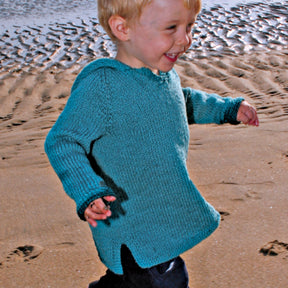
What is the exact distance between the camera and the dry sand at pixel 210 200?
2.46m

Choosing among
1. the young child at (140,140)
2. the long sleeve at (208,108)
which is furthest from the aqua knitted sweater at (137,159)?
the long sleeve at (208,108)

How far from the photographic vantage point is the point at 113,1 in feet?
5.44

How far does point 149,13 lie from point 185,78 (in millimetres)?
4676

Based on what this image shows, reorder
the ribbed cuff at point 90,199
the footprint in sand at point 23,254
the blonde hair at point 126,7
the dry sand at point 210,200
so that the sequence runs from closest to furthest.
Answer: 1. the ribbed cuff at point 90,199
2. the blonde hair at point 126,7
3. the dry sand at point 210,200
4. the footprint in sand at point 23,254

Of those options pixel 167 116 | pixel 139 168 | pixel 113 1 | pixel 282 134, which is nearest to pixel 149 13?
pixel 113 1

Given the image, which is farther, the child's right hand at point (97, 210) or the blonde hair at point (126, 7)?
the blonde hair at point (126, 7)

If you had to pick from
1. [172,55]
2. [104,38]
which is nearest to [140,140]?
[172,55]

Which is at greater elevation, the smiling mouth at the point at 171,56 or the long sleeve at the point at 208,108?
the smiling mouth at the point at 171,56

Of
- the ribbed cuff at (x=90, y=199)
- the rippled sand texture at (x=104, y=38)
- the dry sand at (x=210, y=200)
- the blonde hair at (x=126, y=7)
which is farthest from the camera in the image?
the rippled sand texture at (x=104, y=38)

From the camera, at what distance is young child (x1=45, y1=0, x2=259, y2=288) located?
1.65 meters

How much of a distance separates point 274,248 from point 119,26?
4.90 ft

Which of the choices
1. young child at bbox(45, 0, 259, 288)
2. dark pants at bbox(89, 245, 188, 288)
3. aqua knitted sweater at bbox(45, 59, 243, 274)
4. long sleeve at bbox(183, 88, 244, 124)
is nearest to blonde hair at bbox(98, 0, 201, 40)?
young child at bbox(45, 0, 259, 288)

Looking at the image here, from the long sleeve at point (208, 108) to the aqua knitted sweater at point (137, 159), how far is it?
341 millimetres

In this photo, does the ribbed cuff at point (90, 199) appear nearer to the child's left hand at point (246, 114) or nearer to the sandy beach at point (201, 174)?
the child's left hand at point (246, 114)
